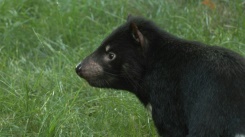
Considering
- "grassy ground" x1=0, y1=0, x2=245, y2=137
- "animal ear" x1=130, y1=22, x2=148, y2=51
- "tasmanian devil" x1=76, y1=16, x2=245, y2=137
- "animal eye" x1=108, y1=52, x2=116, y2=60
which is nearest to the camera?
"tasmanian devil" x1=76, y1=16, x2=245, y2=137

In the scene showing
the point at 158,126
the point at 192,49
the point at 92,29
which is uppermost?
the point at 192,49

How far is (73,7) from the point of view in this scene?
7832 millimetres

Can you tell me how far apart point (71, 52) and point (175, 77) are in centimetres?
242

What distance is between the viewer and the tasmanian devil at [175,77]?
4672 mm

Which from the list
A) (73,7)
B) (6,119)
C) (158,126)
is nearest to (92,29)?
(73,7)

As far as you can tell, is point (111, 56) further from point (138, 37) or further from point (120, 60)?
point (138, 37)

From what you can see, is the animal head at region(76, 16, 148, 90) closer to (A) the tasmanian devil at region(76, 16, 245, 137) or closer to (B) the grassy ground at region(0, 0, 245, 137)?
(A) the tasmanian devil at region(76, 16, 245, 137)

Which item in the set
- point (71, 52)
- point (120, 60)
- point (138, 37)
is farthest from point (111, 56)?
point (71, 52)

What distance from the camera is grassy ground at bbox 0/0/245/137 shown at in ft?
18.7

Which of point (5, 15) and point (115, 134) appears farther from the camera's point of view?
point (5, 15)

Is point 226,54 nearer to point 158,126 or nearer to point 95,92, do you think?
point 158,126

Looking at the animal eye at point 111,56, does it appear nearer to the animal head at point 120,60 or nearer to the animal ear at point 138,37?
the animal head at point 120,60

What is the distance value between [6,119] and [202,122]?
166 cm

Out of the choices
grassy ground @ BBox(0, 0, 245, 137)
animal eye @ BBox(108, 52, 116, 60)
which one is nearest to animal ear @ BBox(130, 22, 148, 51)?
animal eye @ BBox(108, 52, 116, 60)
